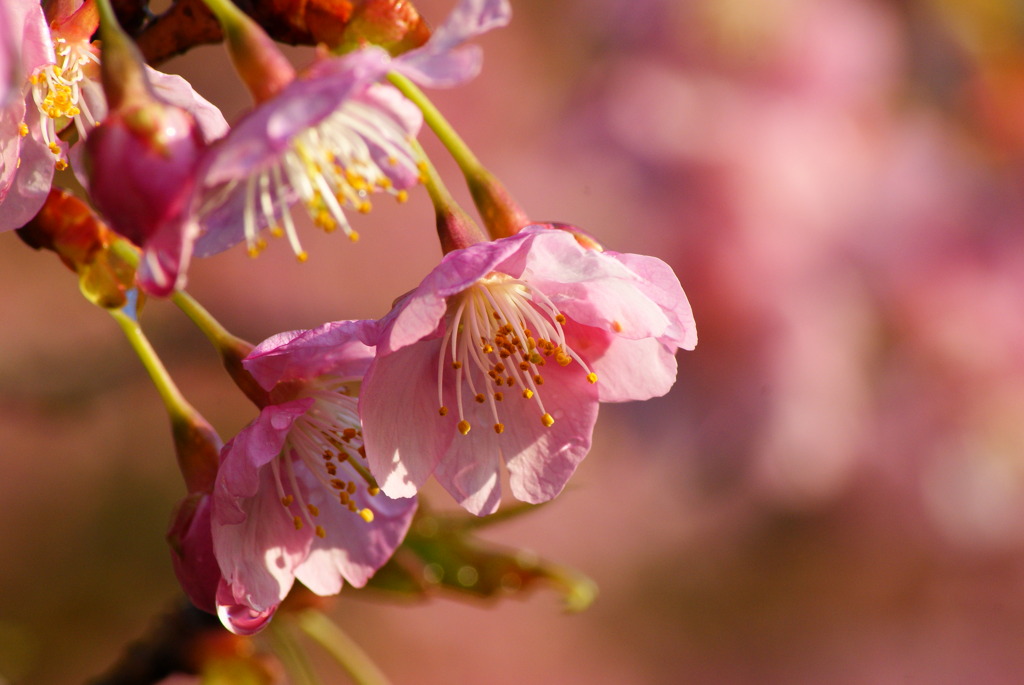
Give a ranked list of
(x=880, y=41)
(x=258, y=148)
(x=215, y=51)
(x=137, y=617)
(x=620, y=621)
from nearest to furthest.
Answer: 1. (x=258, y=148)
2. (x=880, y=41)
3. (x=137, y=617)
4. (x=215, y=51)
5. (x=620, y=621)

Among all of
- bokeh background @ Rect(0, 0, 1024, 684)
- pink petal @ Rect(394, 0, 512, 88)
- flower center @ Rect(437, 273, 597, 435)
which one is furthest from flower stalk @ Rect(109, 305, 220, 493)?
bokeh background @ Rect(0, 0, 1024, 684)

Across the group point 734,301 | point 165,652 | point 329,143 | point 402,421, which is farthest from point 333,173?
point 734,301

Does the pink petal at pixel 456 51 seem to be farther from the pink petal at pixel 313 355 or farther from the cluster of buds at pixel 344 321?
the pink petal at pixel 313 355

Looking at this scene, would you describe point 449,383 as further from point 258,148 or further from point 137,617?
point 137,617

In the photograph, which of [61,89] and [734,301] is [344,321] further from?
[734,301]

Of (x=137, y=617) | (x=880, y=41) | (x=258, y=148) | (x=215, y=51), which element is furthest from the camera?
(x=215, y=51)

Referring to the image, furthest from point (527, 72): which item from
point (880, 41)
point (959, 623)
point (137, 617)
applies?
point (959, 623)
